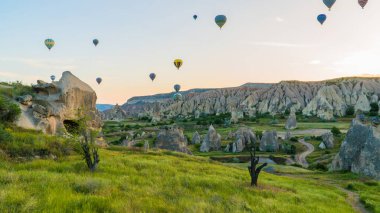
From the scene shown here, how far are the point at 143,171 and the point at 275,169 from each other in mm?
35814

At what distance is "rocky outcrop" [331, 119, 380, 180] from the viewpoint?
1711 inches

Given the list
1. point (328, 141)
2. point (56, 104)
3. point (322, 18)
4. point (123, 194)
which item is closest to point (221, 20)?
point (322, 18)

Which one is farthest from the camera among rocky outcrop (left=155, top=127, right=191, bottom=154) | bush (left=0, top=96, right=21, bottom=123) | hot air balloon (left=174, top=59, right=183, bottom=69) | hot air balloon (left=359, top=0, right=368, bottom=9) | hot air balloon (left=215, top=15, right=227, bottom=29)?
hot air balloon (left=174, top=59, right=183, bottom=69)

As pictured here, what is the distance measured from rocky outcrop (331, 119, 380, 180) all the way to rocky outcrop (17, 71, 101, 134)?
35.3m

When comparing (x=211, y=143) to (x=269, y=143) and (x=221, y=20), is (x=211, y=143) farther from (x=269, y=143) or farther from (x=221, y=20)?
(x=221, y=20)

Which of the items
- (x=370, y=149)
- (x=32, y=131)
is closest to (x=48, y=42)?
(x=32, y=131)

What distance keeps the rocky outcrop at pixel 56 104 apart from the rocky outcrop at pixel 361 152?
3528 centimetres

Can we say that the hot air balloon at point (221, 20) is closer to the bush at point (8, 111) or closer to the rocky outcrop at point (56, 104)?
the rocky outcrop at point (56, 104)

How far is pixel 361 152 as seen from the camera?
45.6m

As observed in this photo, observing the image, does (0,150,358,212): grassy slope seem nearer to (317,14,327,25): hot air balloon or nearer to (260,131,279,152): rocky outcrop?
(317,14,327,25): hot air balloon

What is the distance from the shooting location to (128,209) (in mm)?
A: 11797

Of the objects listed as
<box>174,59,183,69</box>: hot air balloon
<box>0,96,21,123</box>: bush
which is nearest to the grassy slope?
<box>0,96,21,123</box>: bush

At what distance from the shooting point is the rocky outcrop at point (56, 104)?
3231cm

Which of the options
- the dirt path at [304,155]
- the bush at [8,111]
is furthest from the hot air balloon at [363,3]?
the bush at [8,111]
